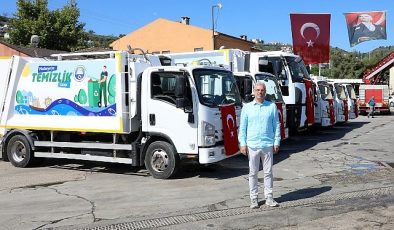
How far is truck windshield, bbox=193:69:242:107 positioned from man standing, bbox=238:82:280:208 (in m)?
2.58

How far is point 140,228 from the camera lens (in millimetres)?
6793

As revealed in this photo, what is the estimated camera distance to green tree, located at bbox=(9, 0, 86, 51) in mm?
38594

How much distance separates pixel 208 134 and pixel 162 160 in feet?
3.89

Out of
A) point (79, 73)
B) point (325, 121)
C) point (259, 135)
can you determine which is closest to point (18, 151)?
point (79, 73)

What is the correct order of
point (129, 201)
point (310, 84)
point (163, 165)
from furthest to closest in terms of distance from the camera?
point (310, 84) < point (163, 165) < point (129, 201)

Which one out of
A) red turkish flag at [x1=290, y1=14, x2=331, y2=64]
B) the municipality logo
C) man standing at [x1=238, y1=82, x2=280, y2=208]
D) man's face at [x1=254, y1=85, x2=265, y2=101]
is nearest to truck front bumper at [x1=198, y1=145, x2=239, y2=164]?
man standing at [x1=238, y1=82, x2=280, y2=208]

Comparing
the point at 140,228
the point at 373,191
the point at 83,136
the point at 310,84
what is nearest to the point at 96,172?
the point at 83,136

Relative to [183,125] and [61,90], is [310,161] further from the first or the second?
[61,90]

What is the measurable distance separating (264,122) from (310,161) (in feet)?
19.4

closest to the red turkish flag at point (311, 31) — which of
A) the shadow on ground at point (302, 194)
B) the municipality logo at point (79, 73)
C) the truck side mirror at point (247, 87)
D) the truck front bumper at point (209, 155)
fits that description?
the truck side mirror at point (247, 87)

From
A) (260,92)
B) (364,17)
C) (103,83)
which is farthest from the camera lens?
(364,17)

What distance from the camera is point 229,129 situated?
10523 mm

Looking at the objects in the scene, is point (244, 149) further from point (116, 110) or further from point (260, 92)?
point (116, 110)

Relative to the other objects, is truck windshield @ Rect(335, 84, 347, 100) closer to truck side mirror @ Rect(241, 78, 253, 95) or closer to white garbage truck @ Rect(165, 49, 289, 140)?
white garbage truck @ Rect(165, 49, 289, 140)
